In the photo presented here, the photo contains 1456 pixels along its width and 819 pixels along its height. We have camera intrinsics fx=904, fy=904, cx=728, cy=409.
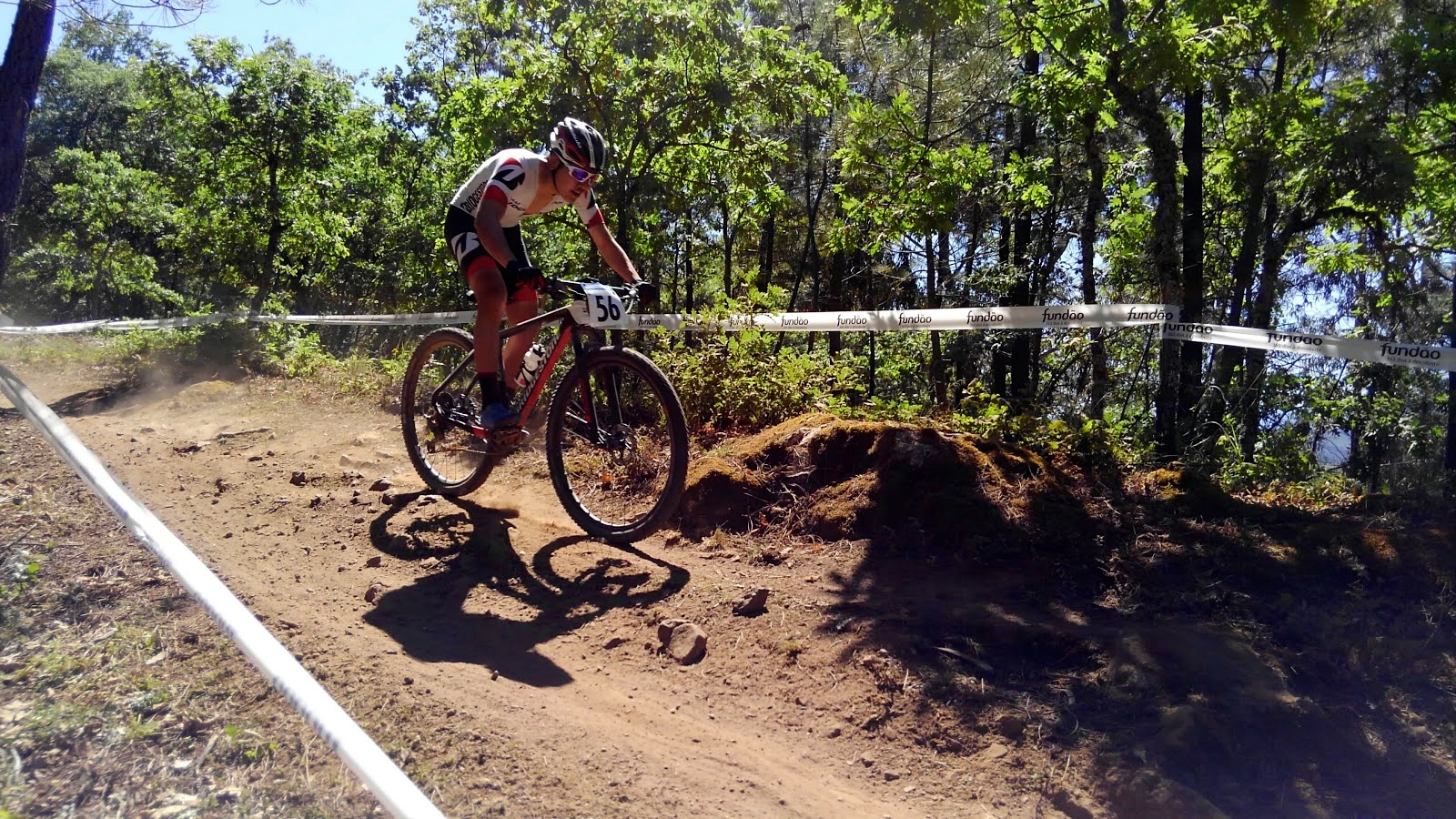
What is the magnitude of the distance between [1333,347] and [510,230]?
15.1 feet

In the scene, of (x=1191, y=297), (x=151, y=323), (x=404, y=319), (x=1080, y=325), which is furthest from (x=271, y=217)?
(x=1191, y=297)

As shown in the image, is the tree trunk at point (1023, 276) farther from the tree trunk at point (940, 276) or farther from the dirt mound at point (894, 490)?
the dirt mound at point (894, 490)

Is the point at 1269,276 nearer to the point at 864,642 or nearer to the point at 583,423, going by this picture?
the point at 583,423

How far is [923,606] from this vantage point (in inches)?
150

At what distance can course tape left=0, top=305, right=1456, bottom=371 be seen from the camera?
4.87m

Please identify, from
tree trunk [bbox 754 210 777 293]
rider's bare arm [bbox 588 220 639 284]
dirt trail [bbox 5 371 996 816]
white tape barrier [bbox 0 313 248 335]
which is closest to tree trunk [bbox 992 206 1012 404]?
rider's bare arm [bbox 588 220 639 284]

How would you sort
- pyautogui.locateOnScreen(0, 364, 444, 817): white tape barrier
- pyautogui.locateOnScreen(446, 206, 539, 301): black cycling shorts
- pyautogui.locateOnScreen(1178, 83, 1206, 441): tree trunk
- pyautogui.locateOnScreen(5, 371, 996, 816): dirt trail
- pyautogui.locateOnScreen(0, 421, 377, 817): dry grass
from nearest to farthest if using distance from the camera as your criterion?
pyautogui.locateOnScreen(0, 364, 444, 817): white tape barrier, pyautogui.locateOnScreen(0, 421, 377, 817): dry grass, pyautogui.locateOnScreen(5, 371, 996, 816): dirt trail, pyautogui.locateOnScreen(446, 206, 539, 301): black cycling shorts, pyautogui.locateOnScreen(1178, 83, 1206, 441): tree trunk

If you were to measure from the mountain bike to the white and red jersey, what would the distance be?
43 centimetres

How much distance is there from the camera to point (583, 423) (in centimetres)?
474

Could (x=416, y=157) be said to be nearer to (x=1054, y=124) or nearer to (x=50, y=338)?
(x=50, y=338)

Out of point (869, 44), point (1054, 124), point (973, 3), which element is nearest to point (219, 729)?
point (973, 3)

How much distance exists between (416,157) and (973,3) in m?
21.3

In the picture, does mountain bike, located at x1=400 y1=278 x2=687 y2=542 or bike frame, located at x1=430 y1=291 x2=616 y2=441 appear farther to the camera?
bike frame, located at x1=430 y1=291 x2=616 y2=441

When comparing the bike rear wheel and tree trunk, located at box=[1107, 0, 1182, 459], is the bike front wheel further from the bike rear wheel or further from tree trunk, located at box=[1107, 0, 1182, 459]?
tree trunk, located at box=[1107, 0, 1182, 459]
